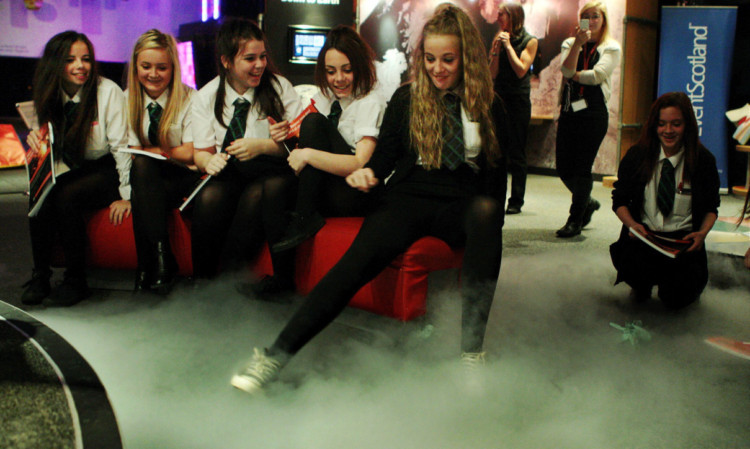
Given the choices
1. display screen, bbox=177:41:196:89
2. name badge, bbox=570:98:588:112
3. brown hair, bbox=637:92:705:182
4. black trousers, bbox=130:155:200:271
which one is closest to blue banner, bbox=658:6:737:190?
name badge, bbox=570:98:588:112

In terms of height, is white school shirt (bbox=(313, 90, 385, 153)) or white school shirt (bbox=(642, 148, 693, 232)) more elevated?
white school shirt (bbox=(313, 90, 385, 153))

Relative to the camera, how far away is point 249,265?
8.54 ft

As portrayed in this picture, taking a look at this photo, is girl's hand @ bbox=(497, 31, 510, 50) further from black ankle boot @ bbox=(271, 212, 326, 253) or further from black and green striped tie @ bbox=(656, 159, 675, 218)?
black ankle boot @ bbox=(271, 212, 326, 253)

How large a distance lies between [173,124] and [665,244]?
6.71ft

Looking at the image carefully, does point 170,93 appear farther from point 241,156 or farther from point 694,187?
point 694,187

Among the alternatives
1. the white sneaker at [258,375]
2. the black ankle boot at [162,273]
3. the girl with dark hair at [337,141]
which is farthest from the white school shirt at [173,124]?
the white sneaker at [258,375]

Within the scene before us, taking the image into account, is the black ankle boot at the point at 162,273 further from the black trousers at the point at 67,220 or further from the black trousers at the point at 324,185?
the black trousers at the point at 324,185

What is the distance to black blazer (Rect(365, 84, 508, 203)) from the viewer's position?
2102mm

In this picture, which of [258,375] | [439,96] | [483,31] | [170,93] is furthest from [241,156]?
[483,31]

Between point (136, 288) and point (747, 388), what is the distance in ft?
7.17

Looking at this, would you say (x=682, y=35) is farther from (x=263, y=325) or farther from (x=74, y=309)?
(x=74, y=309)

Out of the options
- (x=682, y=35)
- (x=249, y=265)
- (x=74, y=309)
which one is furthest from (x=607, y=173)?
(x=74, y=309)

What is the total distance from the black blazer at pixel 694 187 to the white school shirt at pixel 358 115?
1017 millimetres

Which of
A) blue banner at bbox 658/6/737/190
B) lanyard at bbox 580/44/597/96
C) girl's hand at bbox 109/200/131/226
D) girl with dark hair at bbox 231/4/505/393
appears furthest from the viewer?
blue banner at bbox 658/6/737/190
